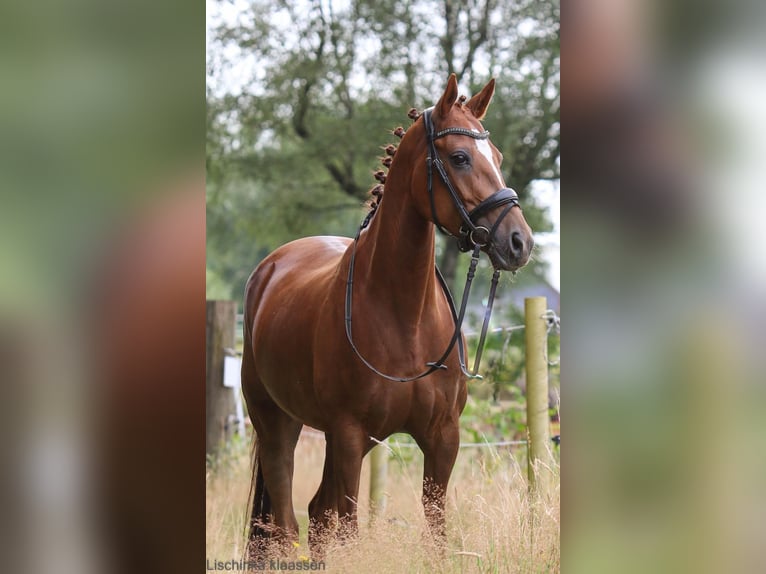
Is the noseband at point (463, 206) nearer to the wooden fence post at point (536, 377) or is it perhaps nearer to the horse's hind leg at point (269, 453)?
the wooden fence post at point (536, 377)

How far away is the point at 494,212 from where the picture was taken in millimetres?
2336

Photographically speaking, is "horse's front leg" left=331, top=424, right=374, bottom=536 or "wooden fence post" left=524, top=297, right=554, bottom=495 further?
"wooden fence post" left=524, top=297, right=554, bottom=495

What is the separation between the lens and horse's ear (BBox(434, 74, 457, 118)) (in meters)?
2.42

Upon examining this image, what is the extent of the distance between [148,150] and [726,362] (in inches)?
47.6

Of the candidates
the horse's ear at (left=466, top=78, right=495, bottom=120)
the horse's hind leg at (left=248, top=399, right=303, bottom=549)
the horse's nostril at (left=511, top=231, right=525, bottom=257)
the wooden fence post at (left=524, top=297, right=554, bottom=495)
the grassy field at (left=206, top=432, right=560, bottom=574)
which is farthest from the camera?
the wooden fence post at (left=524, top=297, right=554, bottom=495)

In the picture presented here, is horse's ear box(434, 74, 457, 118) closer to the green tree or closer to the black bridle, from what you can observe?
the black bridle

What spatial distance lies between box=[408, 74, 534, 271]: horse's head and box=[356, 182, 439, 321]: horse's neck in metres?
0.10

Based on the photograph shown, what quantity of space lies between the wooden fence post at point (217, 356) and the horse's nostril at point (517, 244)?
3122 mm

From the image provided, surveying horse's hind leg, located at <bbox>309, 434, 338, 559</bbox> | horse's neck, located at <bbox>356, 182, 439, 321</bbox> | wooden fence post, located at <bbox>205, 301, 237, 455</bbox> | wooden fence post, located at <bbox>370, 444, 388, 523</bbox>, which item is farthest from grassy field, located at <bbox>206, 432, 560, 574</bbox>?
wooden fence post, located at <bbox>205, 301, 237, 455</bbox>

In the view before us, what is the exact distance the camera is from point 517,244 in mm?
2311

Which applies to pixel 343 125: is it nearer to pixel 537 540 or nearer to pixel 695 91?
pixel 537 540


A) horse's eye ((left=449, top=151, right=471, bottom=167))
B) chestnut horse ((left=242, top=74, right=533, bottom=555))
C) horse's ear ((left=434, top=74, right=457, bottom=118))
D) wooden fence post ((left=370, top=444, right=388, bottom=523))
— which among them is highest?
horse's ear ((left=434, top=74, right=457, bottom=118))

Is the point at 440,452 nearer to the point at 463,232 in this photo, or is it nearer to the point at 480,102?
the point at 463,232

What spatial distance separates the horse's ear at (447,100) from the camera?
7.95 ft
